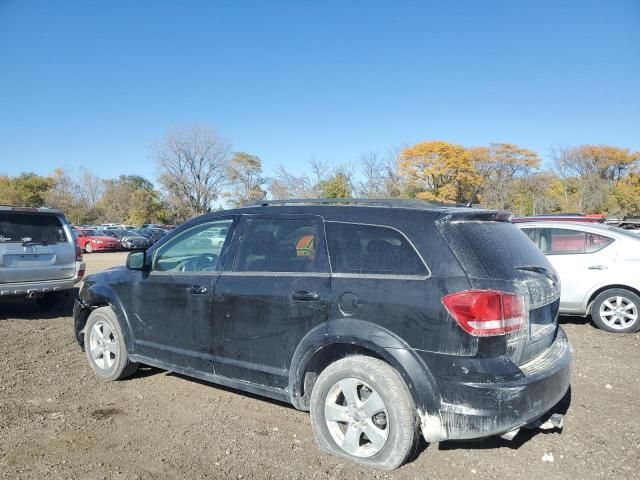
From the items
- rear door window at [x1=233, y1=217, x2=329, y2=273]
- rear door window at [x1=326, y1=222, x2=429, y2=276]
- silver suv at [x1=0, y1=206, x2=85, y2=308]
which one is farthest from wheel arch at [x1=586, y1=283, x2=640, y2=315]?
silver suv at [x1=0, y1=206, x2=85, y2=308]

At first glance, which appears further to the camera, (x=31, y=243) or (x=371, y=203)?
(x=31, y=243)

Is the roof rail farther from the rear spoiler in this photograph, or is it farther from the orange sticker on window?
the orange sticker on window

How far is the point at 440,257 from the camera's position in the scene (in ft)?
9.47

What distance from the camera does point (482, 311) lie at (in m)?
2.70

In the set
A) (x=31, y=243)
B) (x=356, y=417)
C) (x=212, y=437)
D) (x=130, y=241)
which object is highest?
(x=31, y=243)

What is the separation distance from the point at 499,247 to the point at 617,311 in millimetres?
4675

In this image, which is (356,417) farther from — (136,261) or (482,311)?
(136,261)

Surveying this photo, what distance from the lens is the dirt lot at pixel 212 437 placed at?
304cm

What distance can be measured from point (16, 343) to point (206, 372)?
12.2 ft

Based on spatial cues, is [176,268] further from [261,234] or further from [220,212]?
[261,234]

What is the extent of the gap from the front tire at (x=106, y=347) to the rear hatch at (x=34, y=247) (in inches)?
118

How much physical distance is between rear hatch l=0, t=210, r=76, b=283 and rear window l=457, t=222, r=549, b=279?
6.79m

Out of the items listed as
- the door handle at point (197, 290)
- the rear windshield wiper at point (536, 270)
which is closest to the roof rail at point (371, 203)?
the rear windshield wiper at point (536, 270)

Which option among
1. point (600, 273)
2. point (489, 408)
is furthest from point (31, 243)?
point (600, 273)
